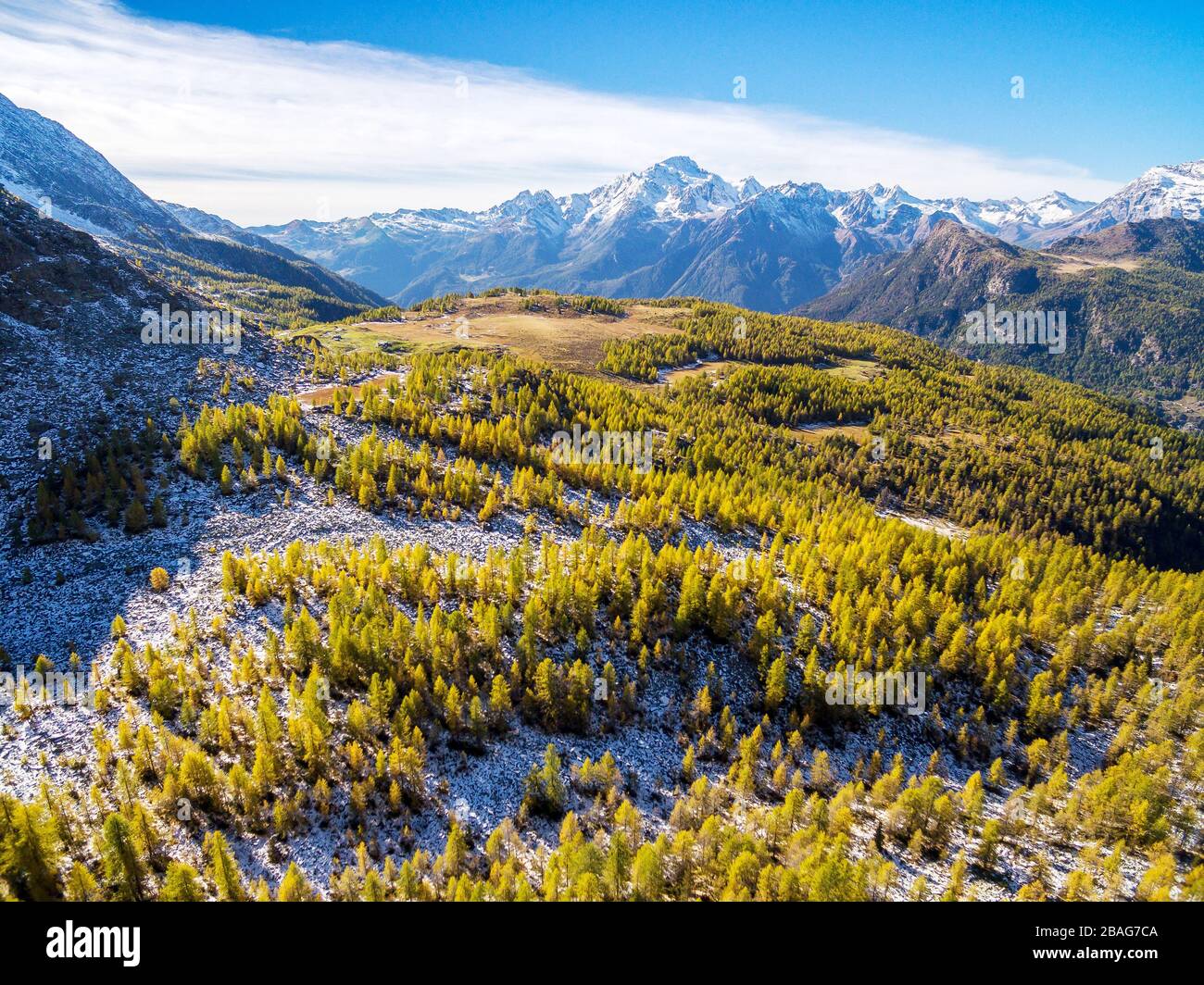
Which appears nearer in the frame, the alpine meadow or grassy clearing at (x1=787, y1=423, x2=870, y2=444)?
the alpine meadow

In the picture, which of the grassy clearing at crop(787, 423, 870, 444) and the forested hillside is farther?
the grassy clearing at crop(787, 423, 870, 444)

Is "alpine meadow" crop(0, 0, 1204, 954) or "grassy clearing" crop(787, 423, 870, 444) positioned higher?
"grassy clearing" crop(787, 423, 870, 444)

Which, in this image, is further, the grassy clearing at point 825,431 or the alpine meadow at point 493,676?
the grassy clearing at point 825,431

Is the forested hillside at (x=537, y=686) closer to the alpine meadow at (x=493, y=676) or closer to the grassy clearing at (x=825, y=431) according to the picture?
the alpine meadow at (x=493, y=676)

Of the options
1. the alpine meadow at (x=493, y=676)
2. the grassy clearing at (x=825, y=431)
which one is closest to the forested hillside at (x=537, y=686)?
the alpine meadow at (x=493, y=676)

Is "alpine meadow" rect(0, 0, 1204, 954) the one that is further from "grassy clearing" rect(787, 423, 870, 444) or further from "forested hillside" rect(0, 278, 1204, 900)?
"grassy clearing" rect(787, 423, 870, 444)

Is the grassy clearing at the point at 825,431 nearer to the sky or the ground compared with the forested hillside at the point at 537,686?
nearer to the sky

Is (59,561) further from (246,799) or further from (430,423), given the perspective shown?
(430,423)

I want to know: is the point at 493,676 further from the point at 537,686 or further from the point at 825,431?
A: the point at 825,431

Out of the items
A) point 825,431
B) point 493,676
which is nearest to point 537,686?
point 493,676

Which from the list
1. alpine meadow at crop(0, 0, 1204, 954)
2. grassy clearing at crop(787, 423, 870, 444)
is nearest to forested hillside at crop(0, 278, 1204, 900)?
alpine meadow at crop(0, 0, 1204, 954)
